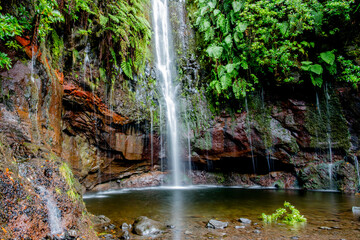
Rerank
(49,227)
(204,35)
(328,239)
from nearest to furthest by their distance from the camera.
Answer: (49,227)
(328,239)
(204,35)

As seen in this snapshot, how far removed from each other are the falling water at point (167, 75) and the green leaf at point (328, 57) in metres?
6.79

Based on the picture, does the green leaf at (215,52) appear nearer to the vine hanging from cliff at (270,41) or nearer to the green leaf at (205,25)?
the vine hanging from cliff at (270,41)

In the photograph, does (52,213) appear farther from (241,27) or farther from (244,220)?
(241,27)

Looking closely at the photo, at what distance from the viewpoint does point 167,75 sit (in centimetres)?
1079

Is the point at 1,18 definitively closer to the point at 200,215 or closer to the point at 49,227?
the point at 49,227

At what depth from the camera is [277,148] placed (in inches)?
396

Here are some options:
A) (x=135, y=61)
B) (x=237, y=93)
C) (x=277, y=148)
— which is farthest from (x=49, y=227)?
(x=277, y=148)

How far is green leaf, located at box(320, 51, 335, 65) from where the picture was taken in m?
8.57

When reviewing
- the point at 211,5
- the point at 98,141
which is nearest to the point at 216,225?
the point at 98,141

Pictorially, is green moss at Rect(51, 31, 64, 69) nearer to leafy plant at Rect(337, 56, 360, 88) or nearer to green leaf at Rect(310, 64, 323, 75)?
green leaf at Rect(310, 64, 323, 75)

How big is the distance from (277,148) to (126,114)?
7.34m

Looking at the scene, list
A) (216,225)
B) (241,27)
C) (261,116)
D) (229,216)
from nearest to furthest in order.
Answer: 1. (216,225)
2. (229,216)
3. (241,27)
4. (261,116)

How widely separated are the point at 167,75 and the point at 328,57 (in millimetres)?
7212

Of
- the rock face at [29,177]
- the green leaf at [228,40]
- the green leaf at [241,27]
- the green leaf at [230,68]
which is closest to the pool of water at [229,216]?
the rock face at [29,177]
